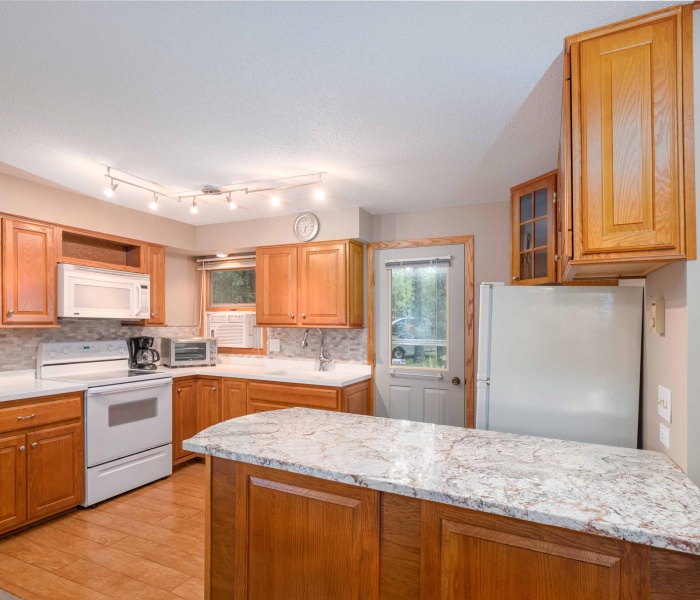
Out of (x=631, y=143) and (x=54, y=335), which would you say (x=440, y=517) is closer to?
(x=631, y=143)

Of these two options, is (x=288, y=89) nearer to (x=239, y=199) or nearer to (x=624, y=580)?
(x=239, y=199)

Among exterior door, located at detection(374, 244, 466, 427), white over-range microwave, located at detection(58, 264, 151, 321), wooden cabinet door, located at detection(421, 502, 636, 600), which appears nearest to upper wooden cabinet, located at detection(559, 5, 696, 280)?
wooden cabinet door, located at detection(421, 502, 636, 600)

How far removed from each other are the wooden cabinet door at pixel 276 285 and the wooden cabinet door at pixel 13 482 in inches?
79.2

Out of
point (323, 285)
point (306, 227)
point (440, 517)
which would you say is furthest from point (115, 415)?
point (440, 517)

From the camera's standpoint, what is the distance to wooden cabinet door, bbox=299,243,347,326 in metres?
3.66

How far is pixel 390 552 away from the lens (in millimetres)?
1316

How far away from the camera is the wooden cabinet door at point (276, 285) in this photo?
3.89 metres

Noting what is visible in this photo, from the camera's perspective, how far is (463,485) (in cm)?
123

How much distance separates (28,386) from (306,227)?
242 cm

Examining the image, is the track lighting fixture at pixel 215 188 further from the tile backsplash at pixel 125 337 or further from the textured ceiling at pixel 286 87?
the tile backsplash at pixel 125 337

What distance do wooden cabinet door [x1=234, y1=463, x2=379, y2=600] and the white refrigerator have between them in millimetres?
1244

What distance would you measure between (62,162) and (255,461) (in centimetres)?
235

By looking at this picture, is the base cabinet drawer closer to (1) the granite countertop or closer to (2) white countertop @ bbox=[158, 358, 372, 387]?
(2) white countertop @ bbox=[158, 358, 372, 387]

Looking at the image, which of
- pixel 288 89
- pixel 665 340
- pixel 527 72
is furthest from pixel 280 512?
pixel 527 72
